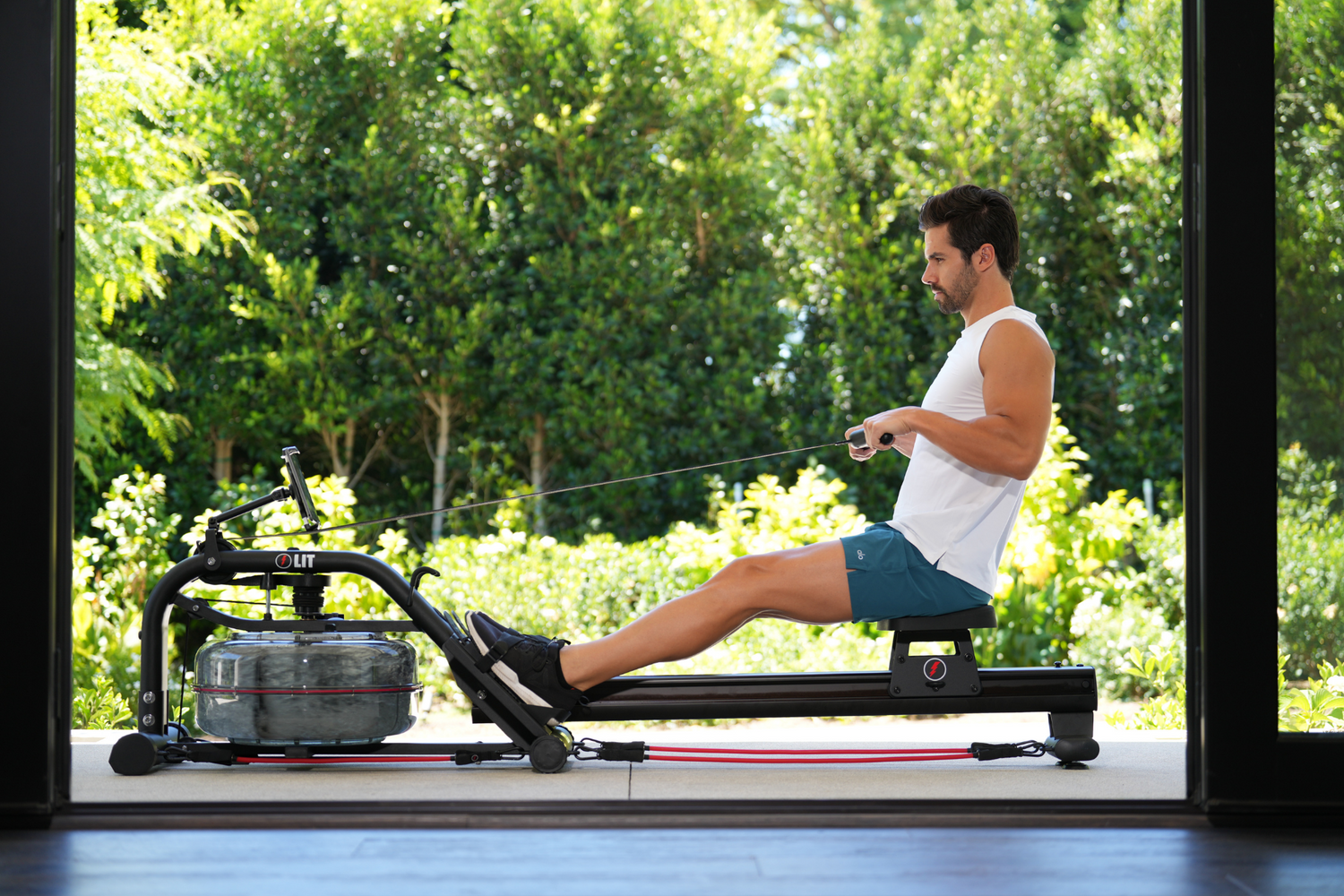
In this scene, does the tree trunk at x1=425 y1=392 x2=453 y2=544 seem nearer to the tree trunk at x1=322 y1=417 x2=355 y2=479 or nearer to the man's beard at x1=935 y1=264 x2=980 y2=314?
the tree trunk at x1=322 y1=417 x2=355 y2=479

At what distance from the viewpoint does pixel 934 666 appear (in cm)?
271

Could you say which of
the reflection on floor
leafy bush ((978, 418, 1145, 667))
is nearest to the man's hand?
the reflection on floor

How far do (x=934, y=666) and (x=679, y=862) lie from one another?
893 mm

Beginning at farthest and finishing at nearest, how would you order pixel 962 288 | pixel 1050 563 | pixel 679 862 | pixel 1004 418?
pixel 1050 563 < pixel 962 288 < pixel 1004 418 < pixel 679 862

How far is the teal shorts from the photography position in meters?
2.63

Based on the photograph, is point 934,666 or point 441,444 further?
point 441,444

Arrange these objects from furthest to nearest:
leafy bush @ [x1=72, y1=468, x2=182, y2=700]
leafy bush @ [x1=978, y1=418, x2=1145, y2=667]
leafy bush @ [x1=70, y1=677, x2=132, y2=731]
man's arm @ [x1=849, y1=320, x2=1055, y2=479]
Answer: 1. leafy bush @ [x1=978, y1=418, x2=1145, y2=667]
2. leafy bush @ [x1=72, y1=468, x2=182, y2=700]
3. leafy bush @ [x1=70, y1=677, x2=132, y2=731]
4. man's arm @ [x1=849, y1=320, x2=1055, y2=479]

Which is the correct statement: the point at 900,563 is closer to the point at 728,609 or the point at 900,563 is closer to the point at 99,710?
the point at 728,609

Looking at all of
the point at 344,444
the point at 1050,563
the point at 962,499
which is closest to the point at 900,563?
the point at 962,499

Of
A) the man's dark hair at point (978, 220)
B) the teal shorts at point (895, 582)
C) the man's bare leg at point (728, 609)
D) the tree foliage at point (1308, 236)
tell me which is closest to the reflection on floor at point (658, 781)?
the man's bare leg at point (728, 609)

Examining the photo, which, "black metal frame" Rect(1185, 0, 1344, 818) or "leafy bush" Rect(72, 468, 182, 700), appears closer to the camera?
"black metal frame" Rect(1185, 0, 1344, 818)

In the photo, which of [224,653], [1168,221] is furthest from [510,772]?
[1168,221]

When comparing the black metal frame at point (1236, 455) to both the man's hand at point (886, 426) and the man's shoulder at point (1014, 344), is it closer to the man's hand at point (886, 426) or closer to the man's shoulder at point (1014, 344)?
the man's shoulder at point (1014, 344)

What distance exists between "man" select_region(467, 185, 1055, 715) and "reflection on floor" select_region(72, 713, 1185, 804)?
9.2 inches
